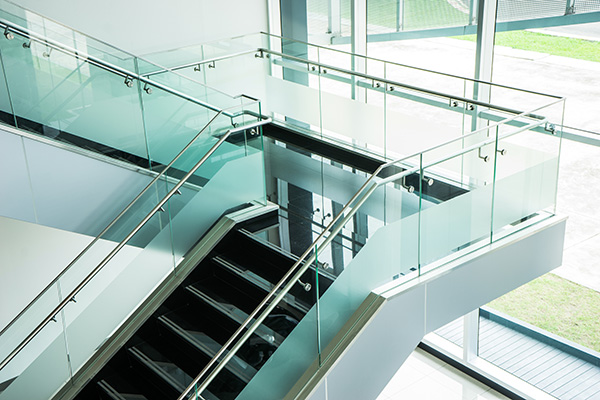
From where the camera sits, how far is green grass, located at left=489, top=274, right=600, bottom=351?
7.19 meters

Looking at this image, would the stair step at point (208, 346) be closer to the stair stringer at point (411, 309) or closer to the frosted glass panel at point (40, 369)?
the stair stringer at point (411, 309)

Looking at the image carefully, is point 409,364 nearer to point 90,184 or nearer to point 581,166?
point 581,166

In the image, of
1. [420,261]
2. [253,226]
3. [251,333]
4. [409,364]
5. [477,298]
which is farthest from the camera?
[409,364]

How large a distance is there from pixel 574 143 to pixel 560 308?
6.53 ft

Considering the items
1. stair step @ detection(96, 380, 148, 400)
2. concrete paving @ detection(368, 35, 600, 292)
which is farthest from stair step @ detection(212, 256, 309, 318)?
concrete paving @ detection(368, 35, 600, 292)

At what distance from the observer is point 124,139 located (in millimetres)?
6035

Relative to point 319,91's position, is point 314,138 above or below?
below

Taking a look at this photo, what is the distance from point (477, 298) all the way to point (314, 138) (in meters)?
3.35

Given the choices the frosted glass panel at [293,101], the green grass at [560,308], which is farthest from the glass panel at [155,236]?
the green grass at [560,308]

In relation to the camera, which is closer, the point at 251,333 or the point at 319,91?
the point at 251,333

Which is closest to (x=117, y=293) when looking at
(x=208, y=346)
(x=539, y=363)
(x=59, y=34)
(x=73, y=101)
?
(x=208, y=346)

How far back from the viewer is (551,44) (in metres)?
6.76

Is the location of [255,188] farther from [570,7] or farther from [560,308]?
[560,308]

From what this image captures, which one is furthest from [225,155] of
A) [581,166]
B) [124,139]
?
[581,166]
